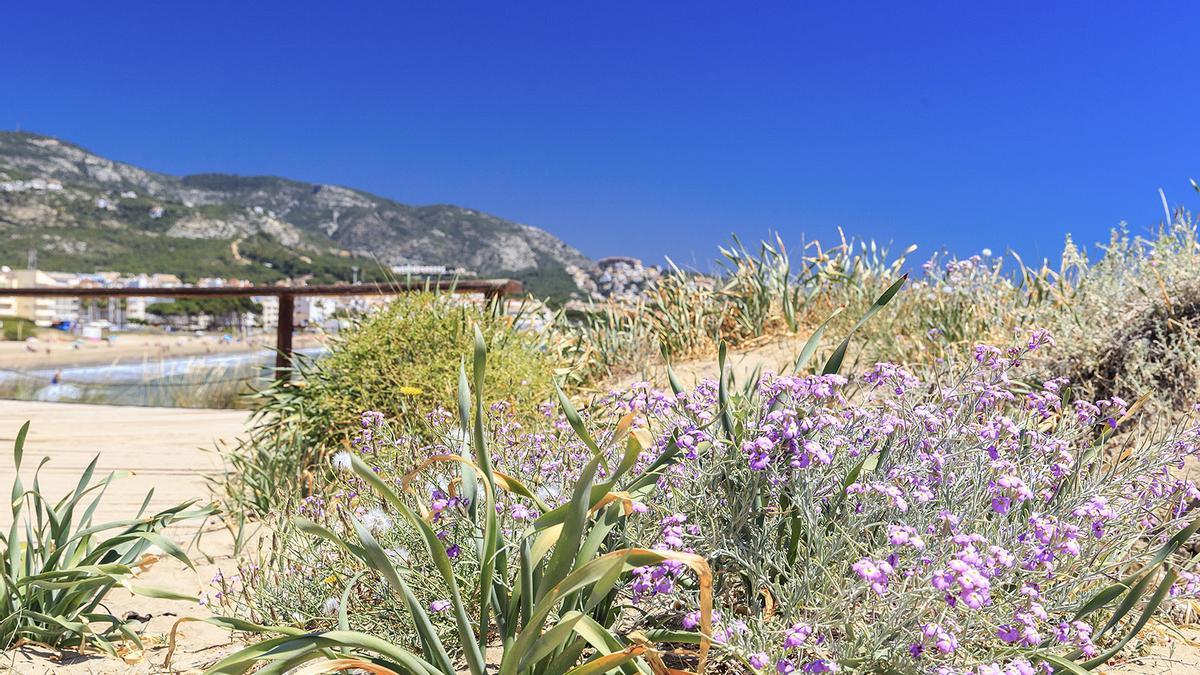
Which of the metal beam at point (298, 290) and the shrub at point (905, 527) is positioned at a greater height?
the metal beam at point (298, 290)

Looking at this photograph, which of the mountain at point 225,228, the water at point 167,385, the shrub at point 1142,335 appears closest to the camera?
the shrub at point 1142,335

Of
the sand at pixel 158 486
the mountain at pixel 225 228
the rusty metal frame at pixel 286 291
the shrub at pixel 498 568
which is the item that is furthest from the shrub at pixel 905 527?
the mountain at pixel 225 228

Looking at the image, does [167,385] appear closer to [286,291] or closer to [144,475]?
[286,291]

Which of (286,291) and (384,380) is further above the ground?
(286,291)

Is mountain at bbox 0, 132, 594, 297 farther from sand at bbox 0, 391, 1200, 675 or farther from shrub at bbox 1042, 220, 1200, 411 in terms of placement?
shrub at bbox 1042, 220, 1200, 411

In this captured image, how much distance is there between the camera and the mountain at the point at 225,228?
75.5 metres

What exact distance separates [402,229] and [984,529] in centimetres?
12154

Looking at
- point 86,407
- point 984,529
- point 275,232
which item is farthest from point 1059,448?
point 275,232

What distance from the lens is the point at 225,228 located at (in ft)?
341

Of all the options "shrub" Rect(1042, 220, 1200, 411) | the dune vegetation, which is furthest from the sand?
"shrub" Rect(1042, 220, 1200, 411)

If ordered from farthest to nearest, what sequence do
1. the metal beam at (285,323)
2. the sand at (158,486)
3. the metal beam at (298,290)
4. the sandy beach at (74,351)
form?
the sandy beach at (74,351)
the metal beam at (285,323)
the metal beam at (298,290)
the sand at (158,486)

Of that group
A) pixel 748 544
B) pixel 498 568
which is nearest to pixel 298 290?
pixel 498 568

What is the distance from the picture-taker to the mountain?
248ft

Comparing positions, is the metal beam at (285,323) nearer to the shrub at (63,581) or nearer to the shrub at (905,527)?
the shrub at (63,581)
